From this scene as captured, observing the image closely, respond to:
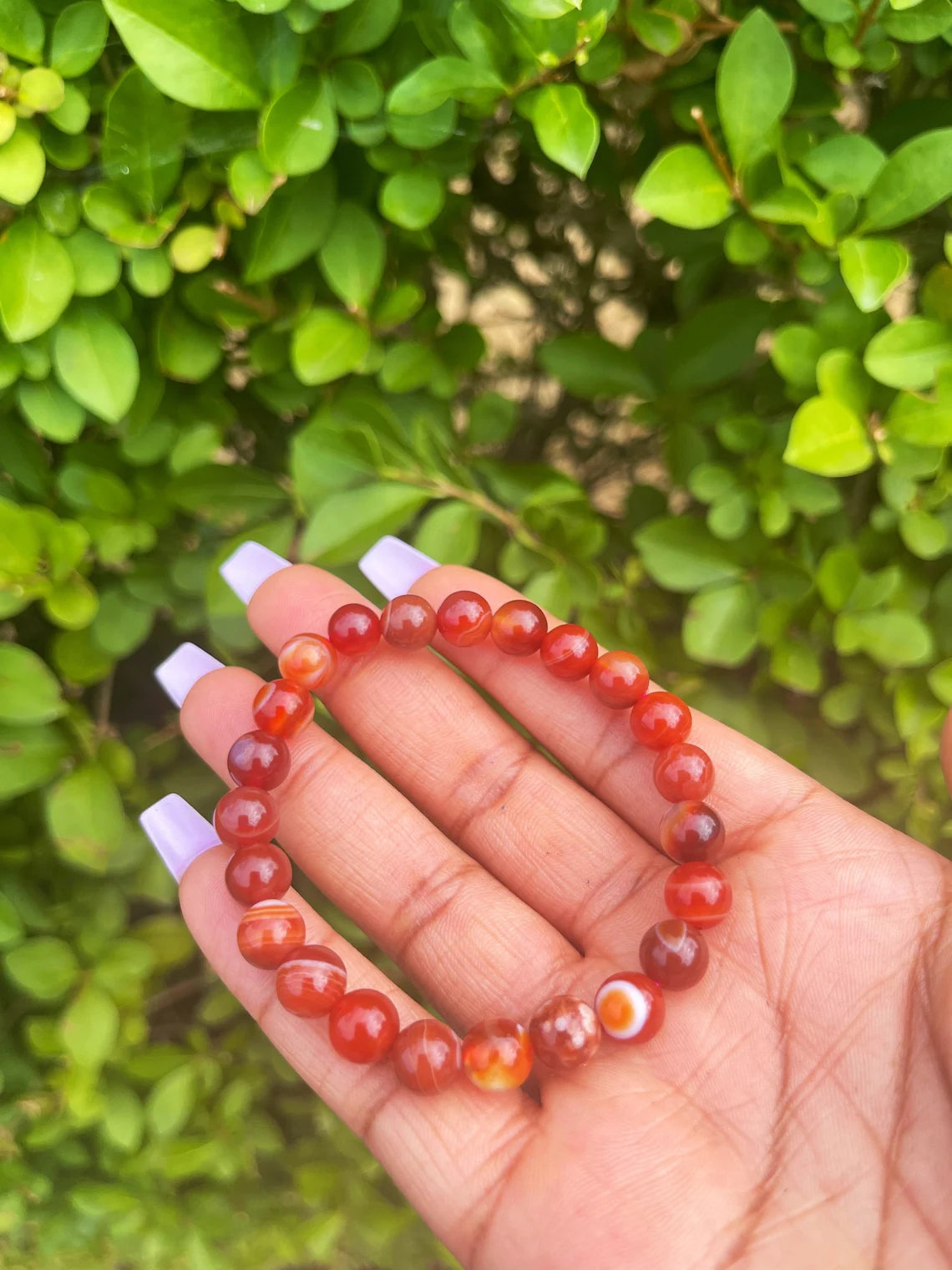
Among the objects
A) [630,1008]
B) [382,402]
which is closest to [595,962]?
[630,1008]

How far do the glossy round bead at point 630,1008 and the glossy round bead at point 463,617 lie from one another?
51 centimetres

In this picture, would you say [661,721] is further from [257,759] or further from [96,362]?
[96,362]

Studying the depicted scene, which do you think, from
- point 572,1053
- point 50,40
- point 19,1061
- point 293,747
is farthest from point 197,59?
point 19,1061

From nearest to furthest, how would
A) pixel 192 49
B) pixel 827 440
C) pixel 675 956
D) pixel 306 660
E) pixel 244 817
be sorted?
pixel 192 49 < pixel 827 440 < pixel 675 956 < pixel 244 817 < pixel 306 660

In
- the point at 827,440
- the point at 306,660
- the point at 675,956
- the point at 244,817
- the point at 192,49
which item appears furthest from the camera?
the point at 306,660

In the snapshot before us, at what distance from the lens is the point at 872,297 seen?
3.48 ft

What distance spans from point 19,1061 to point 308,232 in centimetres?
136

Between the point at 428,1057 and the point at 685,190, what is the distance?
104 cm

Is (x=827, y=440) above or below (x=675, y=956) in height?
above

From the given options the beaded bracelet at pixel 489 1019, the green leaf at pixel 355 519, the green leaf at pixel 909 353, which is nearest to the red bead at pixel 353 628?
the beaded bracelet at pixel 489 1019

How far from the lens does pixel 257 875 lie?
51.4 inches

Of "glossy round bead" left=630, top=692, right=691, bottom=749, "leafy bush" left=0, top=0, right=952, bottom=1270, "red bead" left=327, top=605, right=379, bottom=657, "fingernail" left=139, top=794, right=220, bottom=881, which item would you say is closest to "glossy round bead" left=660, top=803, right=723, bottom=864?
"glossy round bead" left=630, top=692, right=691, bottom=749

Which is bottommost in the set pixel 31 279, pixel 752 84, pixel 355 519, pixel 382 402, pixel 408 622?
pixel 408 622

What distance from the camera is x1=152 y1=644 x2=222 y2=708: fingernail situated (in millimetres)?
1496
